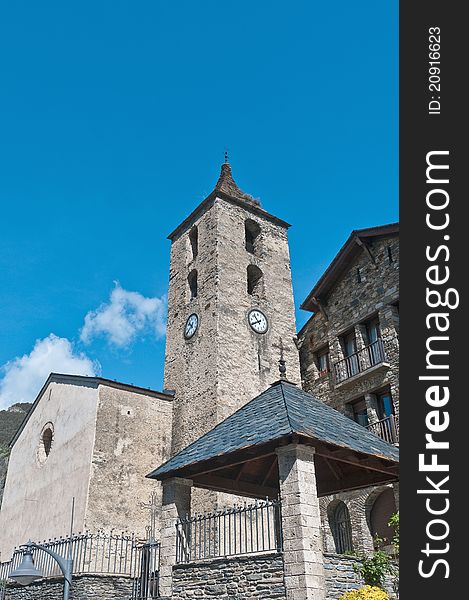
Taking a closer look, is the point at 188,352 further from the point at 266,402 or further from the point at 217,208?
the point at 266,402

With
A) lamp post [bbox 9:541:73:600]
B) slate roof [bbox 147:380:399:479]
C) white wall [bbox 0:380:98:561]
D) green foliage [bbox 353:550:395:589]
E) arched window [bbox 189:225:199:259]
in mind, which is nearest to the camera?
lamp post [bbox 9:541:73:600]

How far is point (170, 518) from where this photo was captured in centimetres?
959

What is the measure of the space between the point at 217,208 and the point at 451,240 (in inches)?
695

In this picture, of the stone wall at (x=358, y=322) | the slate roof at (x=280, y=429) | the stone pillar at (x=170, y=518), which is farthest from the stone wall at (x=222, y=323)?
the slate roof at (x=280, y=429)

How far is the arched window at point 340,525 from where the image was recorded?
15839 mm

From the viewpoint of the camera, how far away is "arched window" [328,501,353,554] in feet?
52.0

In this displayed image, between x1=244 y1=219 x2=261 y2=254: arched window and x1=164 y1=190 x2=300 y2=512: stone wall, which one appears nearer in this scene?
x1=164 y1=190 x2=300 y2=512: stone wall

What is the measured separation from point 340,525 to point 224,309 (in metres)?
7.61

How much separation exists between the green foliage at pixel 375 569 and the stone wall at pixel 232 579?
1287 millimetres

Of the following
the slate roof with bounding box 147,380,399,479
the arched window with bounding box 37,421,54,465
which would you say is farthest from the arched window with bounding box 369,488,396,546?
the arched window with bounding box 37,421,54,465

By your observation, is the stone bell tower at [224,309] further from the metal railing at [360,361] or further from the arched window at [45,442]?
the arched window at [45,442]

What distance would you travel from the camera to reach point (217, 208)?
70.7 ft

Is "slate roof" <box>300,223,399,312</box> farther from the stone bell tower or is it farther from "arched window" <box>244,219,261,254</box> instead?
"arched window" <box>244,219,261,254</box>

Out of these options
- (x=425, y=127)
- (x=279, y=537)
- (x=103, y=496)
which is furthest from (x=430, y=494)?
(x=103, y=496)
